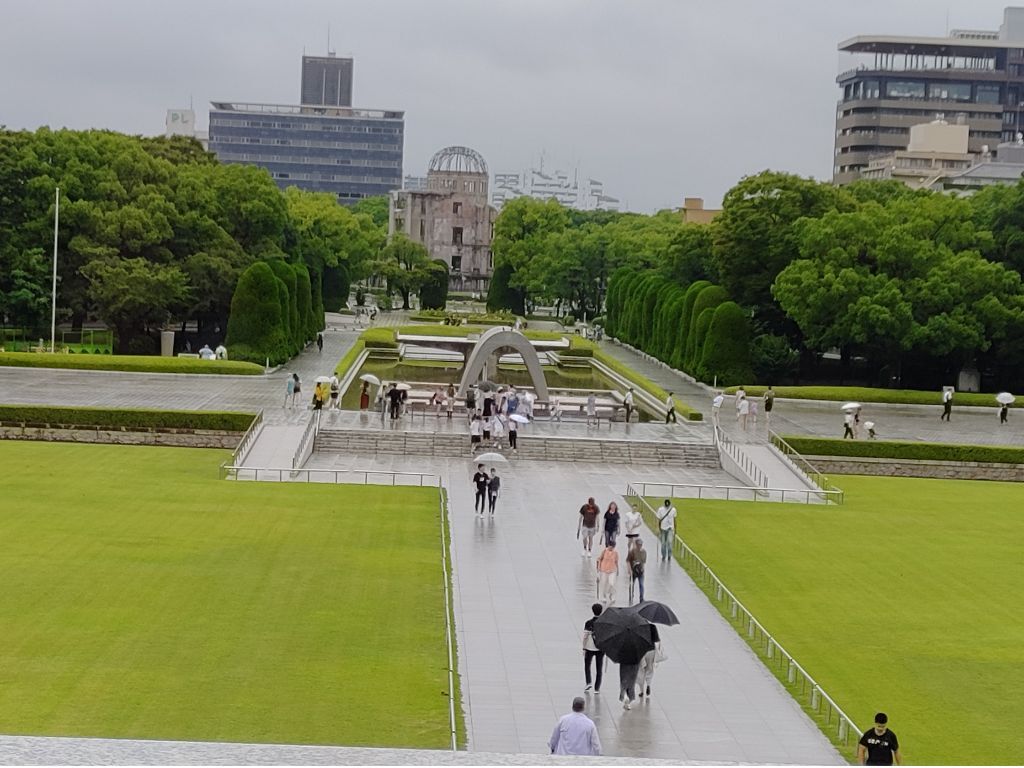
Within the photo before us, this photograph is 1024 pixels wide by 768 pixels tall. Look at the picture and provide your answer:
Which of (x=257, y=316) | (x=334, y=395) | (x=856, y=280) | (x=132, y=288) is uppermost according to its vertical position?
(x=856, y=280)

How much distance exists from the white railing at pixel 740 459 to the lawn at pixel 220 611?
929 centimetres

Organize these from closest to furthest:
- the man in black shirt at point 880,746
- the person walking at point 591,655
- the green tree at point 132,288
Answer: the man in black shirt at point 880,746
the person walking at point 591,655
the green tree at point 132,288

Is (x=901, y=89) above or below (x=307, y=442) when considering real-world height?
above

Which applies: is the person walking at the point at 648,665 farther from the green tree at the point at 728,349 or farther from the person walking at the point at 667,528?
the green tree at the point at 728,349

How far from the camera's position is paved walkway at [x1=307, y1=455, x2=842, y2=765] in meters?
16.9

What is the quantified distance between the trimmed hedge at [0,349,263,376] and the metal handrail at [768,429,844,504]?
21.4 meters

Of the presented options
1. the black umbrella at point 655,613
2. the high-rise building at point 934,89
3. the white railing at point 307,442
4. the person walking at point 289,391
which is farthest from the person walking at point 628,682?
the high-rise building at point 934,89

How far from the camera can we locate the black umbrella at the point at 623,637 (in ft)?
58.3

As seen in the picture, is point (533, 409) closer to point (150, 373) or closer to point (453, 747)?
point (150, 373)

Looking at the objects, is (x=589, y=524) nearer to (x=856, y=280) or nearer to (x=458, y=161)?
(x=856, y=280)

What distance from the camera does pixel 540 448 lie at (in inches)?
1633

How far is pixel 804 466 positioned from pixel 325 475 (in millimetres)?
12647

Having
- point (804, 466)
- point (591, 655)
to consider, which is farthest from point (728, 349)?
point (591, 655)

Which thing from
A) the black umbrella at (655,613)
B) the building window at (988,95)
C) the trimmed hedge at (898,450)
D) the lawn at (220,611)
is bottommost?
the lawn at (220,611)
